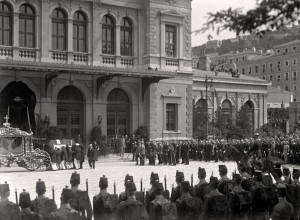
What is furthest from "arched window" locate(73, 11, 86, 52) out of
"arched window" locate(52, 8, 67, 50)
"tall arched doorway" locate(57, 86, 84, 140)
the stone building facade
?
"tall arched doorway" locate(57, 86, 84, 140)

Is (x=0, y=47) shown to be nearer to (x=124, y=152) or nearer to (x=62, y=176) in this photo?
(x=124, y=152)

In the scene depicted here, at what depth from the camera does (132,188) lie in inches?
328

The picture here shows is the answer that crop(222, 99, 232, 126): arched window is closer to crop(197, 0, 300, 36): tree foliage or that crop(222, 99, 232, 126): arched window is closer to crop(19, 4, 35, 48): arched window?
crop(19, 4, 35, 48): arched window

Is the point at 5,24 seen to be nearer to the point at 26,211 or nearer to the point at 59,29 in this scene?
the point at 59,29

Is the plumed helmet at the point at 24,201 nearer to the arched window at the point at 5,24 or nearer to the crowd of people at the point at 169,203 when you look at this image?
the crowd of people at the point at 169,203

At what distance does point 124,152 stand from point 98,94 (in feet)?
13.7

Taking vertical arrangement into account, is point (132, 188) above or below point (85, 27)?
below

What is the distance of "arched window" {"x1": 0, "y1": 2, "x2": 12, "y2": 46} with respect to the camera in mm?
32344

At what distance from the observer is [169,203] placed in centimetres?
Answer: 835

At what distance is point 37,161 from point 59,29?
488 inches

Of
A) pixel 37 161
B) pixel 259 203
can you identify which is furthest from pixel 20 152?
pixel 259 203

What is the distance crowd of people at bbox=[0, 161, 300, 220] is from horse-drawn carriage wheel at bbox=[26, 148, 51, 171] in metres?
14.9

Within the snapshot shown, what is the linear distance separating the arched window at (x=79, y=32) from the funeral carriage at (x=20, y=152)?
38.7 ft

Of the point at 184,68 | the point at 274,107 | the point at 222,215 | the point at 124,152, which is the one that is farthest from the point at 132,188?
the point at 274,107
